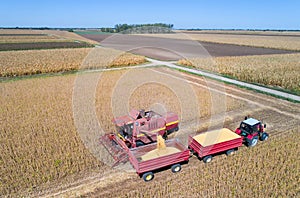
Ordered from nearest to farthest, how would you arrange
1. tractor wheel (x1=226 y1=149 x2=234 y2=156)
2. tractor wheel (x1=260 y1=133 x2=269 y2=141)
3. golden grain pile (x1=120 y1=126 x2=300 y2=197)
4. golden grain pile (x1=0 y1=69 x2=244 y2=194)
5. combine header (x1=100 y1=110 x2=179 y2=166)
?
golden grain pile (x1=120 y1=126 x2=300 y2=197), golden grain pile (x1=0 y1=69 x2=244 y2=194), combine header (x1=100 y1=110 x2=179 y2=166), tractor wheel (x1=226 y1=149 x2=234 y2=156), tractor wheel (x1=260 y1=133 x2=269 y2=141)

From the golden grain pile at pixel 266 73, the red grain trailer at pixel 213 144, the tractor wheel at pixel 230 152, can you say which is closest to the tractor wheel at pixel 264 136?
the red grain trailer at pixel 213 144

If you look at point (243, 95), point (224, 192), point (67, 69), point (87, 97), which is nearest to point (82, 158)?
point (224, 192)

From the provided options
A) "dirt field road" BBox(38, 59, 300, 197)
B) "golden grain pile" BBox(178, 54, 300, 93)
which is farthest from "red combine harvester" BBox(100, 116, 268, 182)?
"golden grain pile" BBox(178, 54, 300, 93)

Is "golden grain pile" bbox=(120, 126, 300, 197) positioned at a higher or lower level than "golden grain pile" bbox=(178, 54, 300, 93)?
lower

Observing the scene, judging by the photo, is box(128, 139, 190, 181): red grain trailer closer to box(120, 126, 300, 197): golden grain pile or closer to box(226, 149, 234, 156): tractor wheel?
box(120, 126, 300, 197): golden grain pile

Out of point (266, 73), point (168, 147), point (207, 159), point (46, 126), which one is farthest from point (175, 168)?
point (266, 73)

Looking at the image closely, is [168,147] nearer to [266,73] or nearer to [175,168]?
[175,168]
